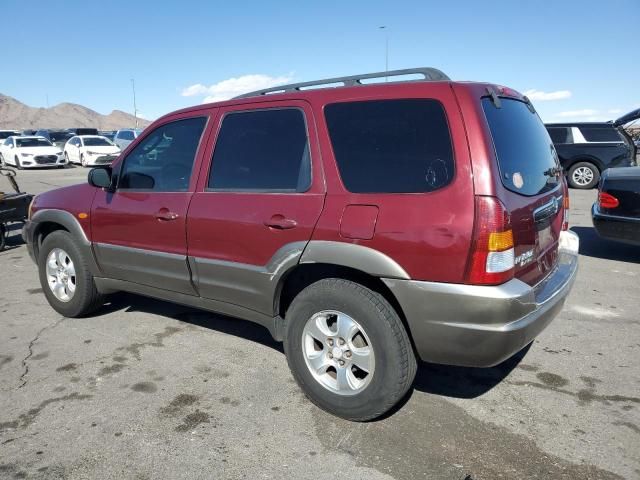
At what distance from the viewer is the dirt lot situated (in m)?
2.54

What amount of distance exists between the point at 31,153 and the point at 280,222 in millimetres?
23360

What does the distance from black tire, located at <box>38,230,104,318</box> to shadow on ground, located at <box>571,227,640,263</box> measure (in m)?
6.24

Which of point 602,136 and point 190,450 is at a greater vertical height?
point 602,136

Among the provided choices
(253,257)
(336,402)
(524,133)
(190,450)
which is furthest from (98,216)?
(524,133)

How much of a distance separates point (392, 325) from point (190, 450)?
1.24 m

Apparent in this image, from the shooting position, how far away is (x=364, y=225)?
106 inches

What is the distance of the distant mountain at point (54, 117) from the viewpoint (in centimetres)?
13788

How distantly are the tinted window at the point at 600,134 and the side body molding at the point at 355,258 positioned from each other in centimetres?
1338

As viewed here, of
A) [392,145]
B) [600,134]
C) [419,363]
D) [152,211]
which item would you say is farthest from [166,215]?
[600,134]

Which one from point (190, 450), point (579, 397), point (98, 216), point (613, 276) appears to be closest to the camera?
point (190, 450)

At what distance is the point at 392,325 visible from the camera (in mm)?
2676

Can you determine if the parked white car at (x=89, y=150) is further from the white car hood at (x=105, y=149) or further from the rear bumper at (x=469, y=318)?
the rear bumper at (x=469, y=318)

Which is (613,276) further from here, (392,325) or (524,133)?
(392,325)

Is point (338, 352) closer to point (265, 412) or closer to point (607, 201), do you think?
point (265, 412)
